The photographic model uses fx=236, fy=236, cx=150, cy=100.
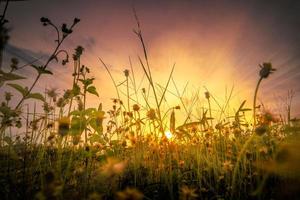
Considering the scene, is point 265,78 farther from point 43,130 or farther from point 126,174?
point 43,130

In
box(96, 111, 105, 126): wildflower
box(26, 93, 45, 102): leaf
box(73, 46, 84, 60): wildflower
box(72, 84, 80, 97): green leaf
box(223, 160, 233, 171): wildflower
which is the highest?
box(73, 46, 84, 60): wildflower

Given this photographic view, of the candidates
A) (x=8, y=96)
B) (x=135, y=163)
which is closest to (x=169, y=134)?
(x=135, y=163)

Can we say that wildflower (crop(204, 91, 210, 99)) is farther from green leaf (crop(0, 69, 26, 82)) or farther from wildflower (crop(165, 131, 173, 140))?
green leaf (crop(0, 69, 26, 82))

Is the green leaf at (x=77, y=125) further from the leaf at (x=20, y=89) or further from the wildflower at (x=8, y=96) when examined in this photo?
the wildflower at (x=8, y=96)

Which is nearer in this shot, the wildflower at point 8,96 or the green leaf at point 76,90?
the green leaf at point 76,90

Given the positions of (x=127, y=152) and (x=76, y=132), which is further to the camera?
(x=127, y=152)

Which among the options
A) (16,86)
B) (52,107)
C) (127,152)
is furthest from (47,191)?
(127,152)

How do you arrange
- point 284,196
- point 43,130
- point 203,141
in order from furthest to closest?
point 203,141
point 43,130
point 284,196

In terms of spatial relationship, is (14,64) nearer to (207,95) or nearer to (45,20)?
(45,20)

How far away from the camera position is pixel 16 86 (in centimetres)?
232

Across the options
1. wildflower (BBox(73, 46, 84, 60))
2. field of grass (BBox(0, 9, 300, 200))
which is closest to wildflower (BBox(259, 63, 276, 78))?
field of grass (BBox(0, 9, 300, 200))

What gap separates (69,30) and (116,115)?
1638mm

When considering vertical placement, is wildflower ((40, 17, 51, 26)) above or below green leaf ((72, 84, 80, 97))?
above

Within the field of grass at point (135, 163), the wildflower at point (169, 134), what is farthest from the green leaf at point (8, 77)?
the wildflower at point (169, 134)
